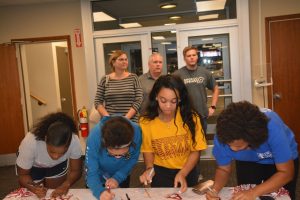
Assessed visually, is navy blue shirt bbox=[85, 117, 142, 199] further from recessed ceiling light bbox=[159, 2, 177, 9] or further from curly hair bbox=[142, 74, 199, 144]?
recessed ceiling light bbox=[159, 2, 177, 9]

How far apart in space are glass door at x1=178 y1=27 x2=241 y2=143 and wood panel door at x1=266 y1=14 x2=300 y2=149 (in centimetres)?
44

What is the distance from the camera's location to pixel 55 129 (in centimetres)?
164

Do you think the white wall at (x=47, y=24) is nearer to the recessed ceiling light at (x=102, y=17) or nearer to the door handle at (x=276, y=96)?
the recessed ceiling light at (x=102, y=17)

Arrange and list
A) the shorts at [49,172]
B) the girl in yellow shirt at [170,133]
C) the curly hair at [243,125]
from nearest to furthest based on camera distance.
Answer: the curly hair at [243,125]
the girl in yellow shirt at [170,133]
the shorts at [49,172]

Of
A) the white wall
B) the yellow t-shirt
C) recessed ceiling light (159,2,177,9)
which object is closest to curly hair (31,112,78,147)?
the yellow t-shirt

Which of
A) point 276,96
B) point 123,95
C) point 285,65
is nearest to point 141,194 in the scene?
point 123,95

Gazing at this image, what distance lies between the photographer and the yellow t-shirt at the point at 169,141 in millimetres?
1674

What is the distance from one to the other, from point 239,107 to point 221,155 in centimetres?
35

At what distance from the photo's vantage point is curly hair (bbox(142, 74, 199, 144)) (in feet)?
5.48

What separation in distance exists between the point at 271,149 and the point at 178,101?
1.80 ft

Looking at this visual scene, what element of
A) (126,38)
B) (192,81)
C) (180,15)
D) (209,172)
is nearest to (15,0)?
(126,38)

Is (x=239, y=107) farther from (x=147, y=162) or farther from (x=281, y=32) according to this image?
(x=281, y=32)

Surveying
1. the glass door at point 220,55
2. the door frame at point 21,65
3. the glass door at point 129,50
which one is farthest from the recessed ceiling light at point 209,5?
the door frame at point 21,65

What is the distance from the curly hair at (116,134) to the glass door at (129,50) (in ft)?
9.28
